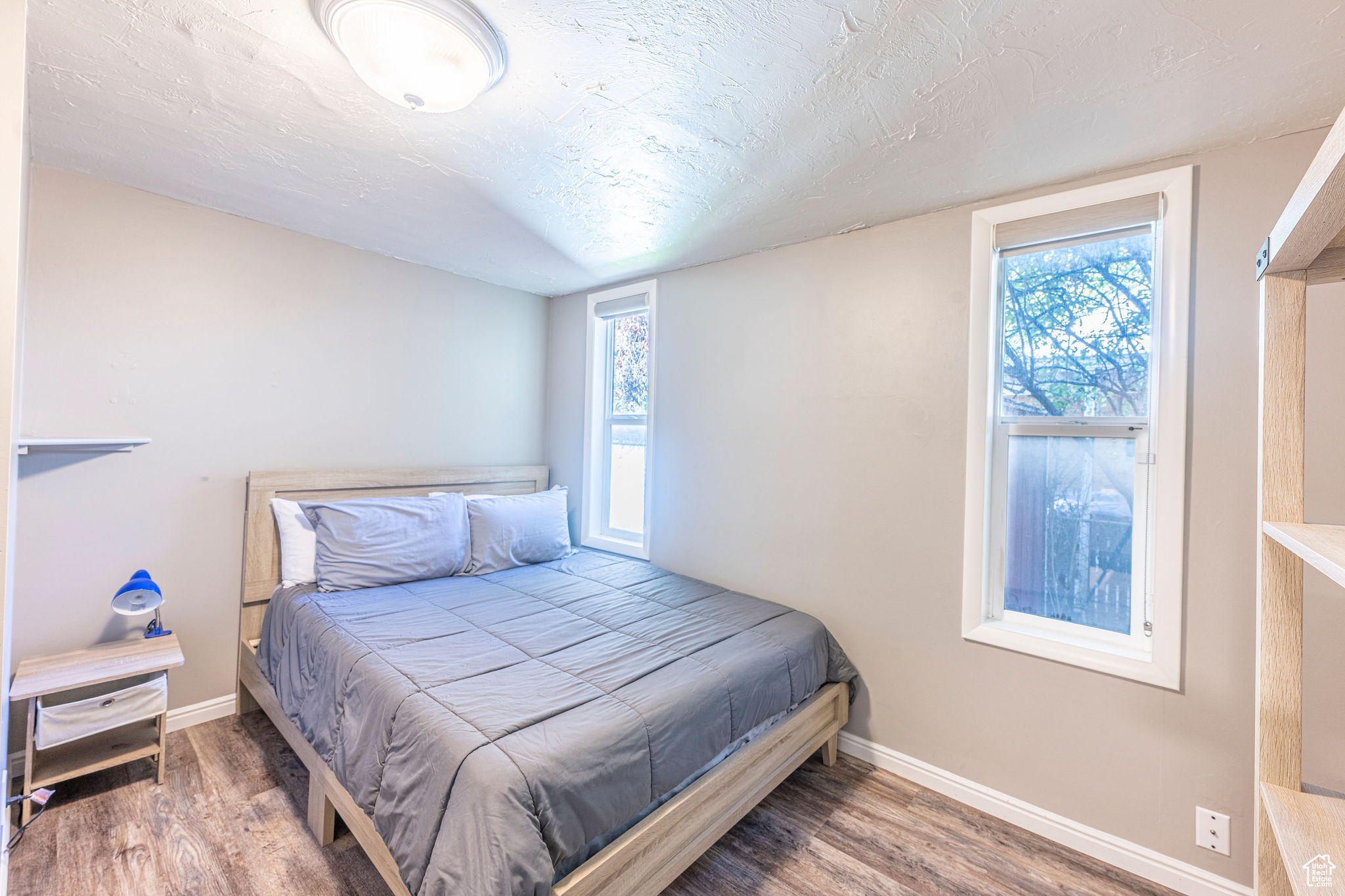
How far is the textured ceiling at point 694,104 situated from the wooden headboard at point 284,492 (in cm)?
126

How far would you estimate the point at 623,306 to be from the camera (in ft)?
11.2

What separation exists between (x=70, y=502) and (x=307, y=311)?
1200 mm

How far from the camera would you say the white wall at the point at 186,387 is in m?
2.13

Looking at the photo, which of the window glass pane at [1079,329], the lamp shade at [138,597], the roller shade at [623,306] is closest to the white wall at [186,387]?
the lamp shade at [138,597]

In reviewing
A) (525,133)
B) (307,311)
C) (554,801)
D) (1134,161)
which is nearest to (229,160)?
(307,311)

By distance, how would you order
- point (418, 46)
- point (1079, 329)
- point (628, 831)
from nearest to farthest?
point (418, 46), point (628, 831), point (1079, 329)

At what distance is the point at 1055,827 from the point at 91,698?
3534mm

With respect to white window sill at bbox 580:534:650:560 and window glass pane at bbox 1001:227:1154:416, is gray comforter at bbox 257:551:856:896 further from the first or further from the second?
window glass pane at bbox 1001:227:1154:416

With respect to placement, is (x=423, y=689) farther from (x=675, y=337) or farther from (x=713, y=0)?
(x=675, y=337)

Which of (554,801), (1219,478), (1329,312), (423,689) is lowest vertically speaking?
(554,801)

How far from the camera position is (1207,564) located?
171 cm

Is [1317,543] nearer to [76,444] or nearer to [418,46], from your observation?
[418,46]

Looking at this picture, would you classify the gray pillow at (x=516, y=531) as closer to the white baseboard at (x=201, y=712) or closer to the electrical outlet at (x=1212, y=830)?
the white baseboard at (x=201, y=712)

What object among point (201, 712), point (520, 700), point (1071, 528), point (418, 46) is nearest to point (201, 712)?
point (201, 712)
